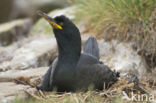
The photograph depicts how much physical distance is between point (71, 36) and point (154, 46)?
1.90m

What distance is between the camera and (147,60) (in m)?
4.89

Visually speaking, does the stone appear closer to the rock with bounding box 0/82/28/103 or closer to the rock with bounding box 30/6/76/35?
Answer: the rock with bounding box 30/6/76/35

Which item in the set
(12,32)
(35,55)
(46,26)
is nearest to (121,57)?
(35,55)

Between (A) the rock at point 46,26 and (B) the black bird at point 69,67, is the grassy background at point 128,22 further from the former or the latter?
(B) the black bird at point 69,67

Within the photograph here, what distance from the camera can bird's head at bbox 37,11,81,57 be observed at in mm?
3035

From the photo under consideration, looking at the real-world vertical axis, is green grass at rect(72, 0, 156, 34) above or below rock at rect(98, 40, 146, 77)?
above

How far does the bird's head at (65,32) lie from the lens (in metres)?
3.04

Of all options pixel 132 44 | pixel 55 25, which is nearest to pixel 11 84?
pixel 55 25

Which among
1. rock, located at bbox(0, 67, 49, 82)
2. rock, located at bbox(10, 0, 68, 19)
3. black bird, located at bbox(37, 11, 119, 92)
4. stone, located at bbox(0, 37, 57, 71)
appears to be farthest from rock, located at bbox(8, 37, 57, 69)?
rock, located at bbox(10, 0, 68, 19)

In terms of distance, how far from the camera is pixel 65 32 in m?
3.07

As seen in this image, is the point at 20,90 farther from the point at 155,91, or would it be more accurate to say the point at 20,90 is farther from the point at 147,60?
the point at 147,60

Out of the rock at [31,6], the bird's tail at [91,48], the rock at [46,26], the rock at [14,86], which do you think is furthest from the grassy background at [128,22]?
the rock at [31,6]

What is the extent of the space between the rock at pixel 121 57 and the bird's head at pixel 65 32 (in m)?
1.51

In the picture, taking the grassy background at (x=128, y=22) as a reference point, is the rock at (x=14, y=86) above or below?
below
